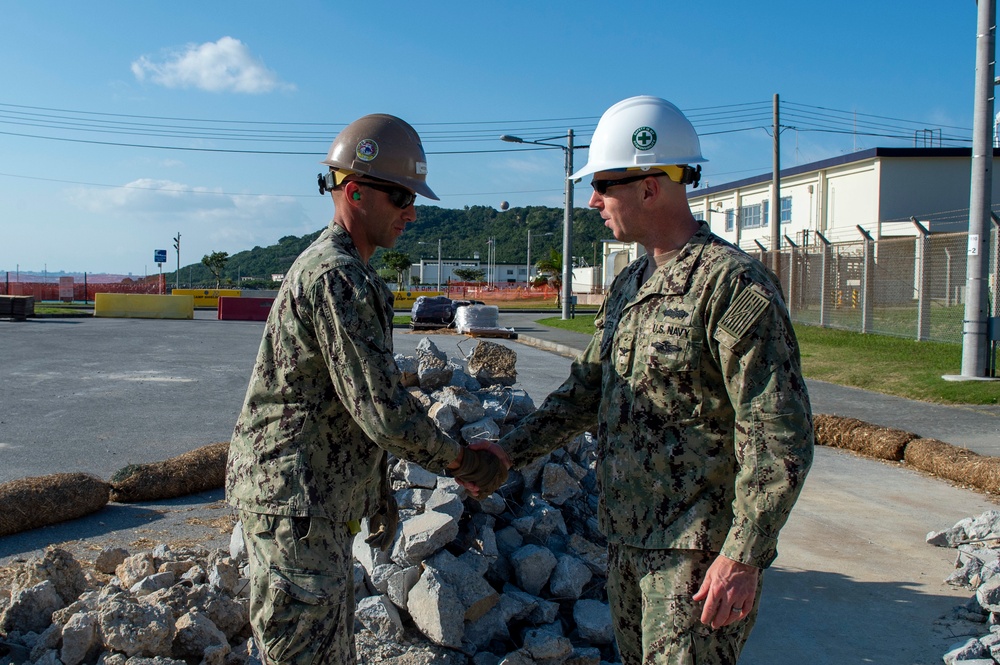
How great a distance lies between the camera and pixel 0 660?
148 inches

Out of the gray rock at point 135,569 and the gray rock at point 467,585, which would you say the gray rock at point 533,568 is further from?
the gray rock at point 135,569

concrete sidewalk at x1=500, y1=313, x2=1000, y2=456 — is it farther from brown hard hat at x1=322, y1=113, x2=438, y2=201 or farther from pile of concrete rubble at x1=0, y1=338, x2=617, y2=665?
brown hard hat at x1=322, y1=113, x2=438, y2=201

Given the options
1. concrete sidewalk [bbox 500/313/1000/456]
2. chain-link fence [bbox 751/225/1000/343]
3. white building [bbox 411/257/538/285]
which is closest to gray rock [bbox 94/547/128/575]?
concrete sidewalk [bbox 500/313/1000/456]

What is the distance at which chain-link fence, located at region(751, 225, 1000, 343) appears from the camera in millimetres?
18469

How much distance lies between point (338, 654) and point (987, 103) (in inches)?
543

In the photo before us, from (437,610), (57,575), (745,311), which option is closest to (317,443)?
(745,311)

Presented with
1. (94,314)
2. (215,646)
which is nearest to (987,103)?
(215,646)

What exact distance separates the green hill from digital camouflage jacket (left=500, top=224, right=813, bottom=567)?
13486 cm

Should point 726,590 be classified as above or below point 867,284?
below

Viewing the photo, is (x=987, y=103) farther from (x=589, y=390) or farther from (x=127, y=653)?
(x=127, y=653)

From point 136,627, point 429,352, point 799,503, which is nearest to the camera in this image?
point 136,627

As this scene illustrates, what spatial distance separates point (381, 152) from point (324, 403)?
2.99 ft

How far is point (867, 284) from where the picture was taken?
21656 millimetres

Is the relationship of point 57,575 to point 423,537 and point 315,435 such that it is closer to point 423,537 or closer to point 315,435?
point 423,537
